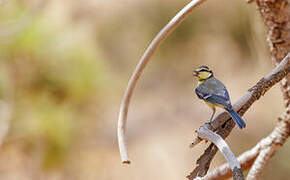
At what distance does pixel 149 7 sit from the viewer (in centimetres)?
212

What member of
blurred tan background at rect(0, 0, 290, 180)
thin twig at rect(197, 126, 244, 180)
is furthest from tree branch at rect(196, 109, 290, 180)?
blurred tan background at rect(0, 0, 290, 180)

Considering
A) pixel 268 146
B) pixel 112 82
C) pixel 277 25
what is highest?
pixel 112 82

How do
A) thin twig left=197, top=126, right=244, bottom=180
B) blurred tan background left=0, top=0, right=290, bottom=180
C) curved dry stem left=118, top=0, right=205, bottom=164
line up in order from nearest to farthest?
1. thin twig left=197, top=126, right=244, bottom=180
2. curved dry stem left=118, top=0, right=205, bottom=164
3. blurred tan background left=0, top=0, right=290, bottom=180

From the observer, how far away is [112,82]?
6.07 ft

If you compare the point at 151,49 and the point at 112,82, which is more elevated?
the point at 112,82

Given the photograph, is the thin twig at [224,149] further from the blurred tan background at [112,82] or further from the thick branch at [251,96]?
the blurred tan background at [112,82]

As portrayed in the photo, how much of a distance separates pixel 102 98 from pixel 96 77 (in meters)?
0.28

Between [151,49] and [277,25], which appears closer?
[151,49]

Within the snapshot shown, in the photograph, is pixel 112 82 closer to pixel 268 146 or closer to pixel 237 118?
pixel 268 146

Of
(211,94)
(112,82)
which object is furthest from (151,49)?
(112,82)

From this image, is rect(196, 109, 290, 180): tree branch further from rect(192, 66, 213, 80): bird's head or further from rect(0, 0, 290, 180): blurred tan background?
rect(0, 0, 290, 180): blurred tan background

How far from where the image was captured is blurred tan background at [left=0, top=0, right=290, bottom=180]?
5.01 ft

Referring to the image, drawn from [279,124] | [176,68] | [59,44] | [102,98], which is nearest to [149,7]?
[176,68]

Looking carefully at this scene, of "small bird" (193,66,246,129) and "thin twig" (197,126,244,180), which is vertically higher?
"small bird" (193,66,246,129)
